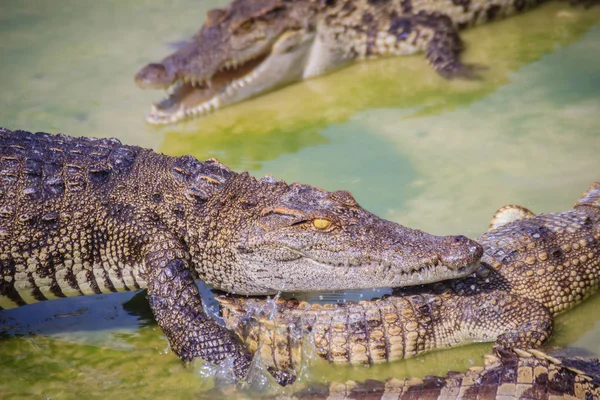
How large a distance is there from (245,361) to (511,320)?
140 centimetres

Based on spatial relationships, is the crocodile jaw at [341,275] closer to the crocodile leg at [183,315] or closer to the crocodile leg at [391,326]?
the crocodile leg at [391,326]

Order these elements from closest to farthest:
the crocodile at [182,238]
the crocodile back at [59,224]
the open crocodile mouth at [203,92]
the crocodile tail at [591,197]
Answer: the crocodile at [182,238] < the crocodile back at [59,224] < the crocodile tail at [591,197] < the open crocodile mouth at [203,92]

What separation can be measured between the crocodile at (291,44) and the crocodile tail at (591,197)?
231 cm

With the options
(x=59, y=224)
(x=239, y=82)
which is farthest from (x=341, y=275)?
(x=239, y=82)

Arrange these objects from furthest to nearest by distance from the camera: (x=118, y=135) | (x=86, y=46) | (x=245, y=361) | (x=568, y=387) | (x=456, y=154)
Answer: (x=86, y=46) → (x=118, y=135) → (x=456, y=154) → (x=245, y=361) → (x=568, y=387)

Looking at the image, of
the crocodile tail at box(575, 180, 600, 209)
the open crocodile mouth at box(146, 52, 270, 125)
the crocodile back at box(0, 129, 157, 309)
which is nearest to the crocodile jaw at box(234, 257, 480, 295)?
the crocodile back at box(0, 129, 157, 309)

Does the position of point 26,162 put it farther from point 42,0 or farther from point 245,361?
point 42,0

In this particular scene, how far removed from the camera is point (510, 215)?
16.0ft

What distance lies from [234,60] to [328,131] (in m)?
1.18

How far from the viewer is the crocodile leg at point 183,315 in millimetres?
3982

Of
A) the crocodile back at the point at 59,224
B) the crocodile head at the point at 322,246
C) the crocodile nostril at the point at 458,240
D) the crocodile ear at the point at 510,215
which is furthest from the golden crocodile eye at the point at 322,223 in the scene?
the crocodile ear at the point at 510,215

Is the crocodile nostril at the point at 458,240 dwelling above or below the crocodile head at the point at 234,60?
below

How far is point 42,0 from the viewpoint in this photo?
29.2 ft

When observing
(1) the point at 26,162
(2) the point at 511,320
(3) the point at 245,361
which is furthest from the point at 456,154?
(1) the point at 26,162
